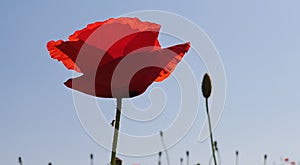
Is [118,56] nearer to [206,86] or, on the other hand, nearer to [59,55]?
[59,55]

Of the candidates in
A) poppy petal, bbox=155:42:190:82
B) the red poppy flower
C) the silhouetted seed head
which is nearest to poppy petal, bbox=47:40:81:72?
the red poppy flower

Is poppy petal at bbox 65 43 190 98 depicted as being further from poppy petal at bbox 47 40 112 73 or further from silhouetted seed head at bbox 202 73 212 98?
silhouetted seed head at bbox 202 73 212 98

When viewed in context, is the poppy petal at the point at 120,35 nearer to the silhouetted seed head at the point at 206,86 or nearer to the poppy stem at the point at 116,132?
the poppy stem at the point at 116,132

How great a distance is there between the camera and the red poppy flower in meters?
0.53

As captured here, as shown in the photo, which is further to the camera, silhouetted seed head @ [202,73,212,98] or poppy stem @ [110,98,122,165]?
silhouetted seed head @ [202,73,212,98]

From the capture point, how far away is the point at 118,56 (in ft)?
1.79

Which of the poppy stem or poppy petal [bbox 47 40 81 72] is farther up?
poppy petal [bbox 47 40 81 72]

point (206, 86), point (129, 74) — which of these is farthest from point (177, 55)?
point (206, 86)

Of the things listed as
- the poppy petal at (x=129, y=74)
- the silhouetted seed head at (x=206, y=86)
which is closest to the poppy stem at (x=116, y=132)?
the poppy petal at (x=129, y=74)

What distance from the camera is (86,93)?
0.53 meters

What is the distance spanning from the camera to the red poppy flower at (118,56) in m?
0.53

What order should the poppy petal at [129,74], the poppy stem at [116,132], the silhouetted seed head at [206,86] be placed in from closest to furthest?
the poppy stem at [116,132], the poppy petal at [129,74], the silhouetted seed head at [206,86]

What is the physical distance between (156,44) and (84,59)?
0.32ft

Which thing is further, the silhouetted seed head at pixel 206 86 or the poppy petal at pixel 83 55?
the silhouetted seed head at pixel 206 86
